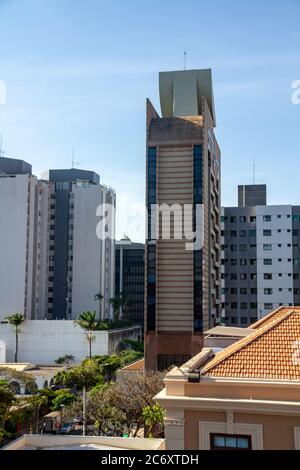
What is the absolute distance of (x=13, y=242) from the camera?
90500 millimetres

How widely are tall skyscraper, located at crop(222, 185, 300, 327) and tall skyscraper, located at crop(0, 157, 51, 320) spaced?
36.1 m

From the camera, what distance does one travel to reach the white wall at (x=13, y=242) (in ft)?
291

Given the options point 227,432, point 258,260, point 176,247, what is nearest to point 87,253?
point 258,260

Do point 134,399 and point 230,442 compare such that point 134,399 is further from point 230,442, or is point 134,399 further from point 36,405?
point 230,442

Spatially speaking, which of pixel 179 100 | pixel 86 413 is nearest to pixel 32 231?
pixel 179 100

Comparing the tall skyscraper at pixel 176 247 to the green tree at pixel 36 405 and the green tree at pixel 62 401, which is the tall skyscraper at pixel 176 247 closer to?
the green tree at pixel 62 401

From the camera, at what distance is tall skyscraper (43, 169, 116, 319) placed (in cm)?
10106

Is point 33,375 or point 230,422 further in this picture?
point 33,375

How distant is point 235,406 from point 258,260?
73056mm

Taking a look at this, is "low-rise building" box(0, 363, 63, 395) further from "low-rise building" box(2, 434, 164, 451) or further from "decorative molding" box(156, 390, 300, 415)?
"decorative molding" box(156, 390, 300, 415)

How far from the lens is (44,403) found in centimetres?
4950

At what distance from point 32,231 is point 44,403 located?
161ft

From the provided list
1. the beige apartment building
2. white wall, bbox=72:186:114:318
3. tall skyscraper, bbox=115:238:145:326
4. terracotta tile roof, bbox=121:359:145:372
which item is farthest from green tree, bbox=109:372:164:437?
tall skyscraper, bbox=115:238:145:326

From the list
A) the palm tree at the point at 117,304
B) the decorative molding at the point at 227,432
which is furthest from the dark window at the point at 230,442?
the palm tree at the point at 117,304
